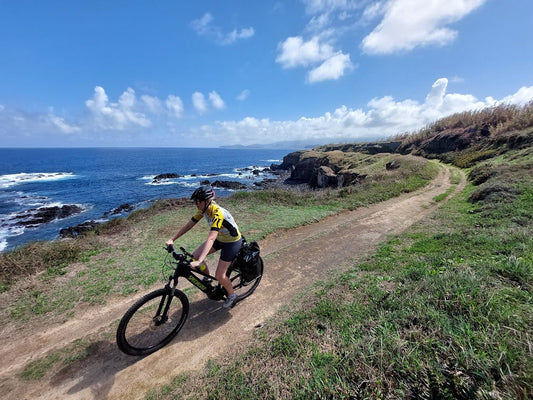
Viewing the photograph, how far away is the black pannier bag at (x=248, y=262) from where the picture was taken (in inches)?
223

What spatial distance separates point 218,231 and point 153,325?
250 cm

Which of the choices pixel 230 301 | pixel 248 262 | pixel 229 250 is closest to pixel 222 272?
pixel 229 250

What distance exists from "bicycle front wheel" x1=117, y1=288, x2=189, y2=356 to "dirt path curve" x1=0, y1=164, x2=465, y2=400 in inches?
7.5

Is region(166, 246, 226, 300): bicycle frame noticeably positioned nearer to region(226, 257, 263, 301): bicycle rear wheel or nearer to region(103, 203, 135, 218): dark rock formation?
region(226, 257, 263, 301): bicycle rear wheel

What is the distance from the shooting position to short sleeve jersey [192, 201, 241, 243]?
4.87m

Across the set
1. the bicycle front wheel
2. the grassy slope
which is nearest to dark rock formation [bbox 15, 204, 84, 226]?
the bicycle front wheel

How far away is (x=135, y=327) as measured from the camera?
16.3 ft

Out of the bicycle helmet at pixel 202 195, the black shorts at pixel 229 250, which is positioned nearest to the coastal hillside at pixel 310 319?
the black shorts at pixel 229 250

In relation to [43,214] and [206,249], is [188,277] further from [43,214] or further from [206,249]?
[43,214]

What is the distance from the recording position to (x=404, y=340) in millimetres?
3195

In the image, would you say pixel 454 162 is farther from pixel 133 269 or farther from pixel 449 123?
pixel 133 269

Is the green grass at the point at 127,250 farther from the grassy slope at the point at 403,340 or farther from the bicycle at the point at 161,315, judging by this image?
the grassy slope at the point at 403,340

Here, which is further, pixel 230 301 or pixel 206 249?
pixel 230 301

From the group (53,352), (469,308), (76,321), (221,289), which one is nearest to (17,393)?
(53,352)
